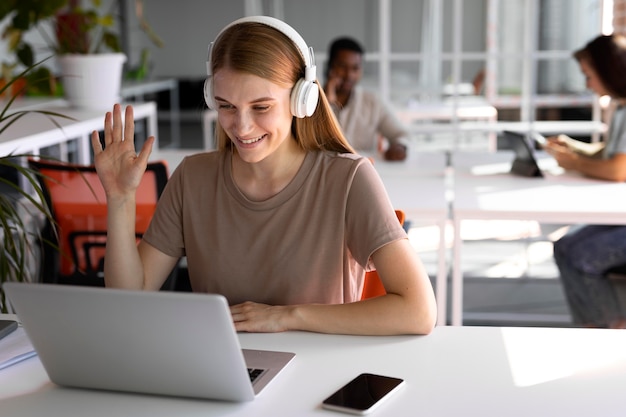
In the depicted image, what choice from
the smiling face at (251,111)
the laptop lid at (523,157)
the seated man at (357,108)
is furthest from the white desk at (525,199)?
the smiling face at (251,111)

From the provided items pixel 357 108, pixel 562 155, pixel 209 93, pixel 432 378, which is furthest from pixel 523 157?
pixel 432 378

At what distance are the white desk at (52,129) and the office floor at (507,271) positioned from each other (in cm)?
143

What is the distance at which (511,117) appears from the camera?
832 centimetres

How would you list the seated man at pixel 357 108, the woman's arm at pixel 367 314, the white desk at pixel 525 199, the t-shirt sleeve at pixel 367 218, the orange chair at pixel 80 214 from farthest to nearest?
the seated man at pixel 357 108
the white desk at pixel 525 199
the orange chair at pixel 80 214
the t-shirt sleeve at pixel 367 218
the woman's arm at pixel 367 314

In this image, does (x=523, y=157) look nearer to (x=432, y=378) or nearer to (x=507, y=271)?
(x=507, y=271)

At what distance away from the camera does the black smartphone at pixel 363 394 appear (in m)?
1.15

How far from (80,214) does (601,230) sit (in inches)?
78.2

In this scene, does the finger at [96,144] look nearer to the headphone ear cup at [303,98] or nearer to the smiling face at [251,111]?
the smiling face at [251,111]

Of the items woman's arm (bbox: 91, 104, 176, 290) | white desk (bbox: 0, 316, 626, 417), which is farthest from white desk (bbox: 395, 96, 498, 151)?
white desk (bbox: 0, 316, 626, 417)

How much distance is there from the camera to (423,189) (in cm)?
301

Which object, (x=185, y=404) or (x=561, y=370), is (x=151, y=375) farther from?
(x=561, y=370)

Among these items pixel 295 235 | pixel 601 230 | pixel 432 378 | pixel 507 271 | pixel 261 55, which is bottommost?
pixel 507 271

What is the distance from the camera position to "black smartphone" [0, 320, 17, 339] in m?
1.47

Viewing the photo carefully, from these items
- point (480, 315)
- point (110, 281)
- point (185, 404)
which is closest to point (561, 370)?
point (185, 404)
